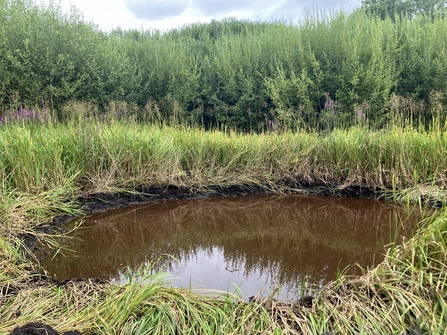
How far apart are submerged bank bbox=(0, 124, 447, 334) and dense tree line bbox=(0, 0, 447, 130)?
2103 millimetres

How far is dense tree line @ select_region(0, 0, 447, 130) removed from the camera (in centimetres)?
714

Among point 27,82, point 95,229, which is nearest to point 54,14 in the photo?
point 27,82

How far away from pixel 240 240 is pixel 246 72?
22.1ft

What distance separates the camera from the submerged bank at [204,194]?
1.65m

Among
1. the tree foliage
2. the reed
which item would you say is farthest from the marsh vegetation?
the tree foliage

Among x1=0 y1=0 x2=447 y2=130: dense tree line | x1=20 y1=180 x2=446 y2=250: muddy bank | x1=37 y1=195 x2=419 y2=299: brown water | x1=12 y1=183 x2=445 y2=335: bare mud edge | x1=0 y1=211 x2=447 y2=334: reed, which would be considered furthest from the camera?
x1=0 y1=0 x2=447 y2=130: dense tree line

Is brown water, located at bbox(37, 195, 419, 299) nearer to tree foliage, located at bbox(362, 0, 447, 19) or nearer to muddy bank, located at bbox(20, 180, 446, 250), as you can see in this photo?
muddy bank, located at bbox(20, 180, 446, 250)

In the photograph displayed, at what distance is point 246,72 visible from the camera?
29.2ft

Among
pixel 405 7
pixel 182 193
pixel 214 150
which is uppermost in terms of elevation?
pixel 405 7

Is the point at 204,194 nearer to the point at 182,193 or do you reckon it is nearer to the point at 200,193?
the point at 200,193

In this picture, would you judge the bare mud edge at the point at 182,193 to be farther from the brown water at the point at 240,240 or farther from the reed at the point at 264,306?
the reed at the point at 264,306

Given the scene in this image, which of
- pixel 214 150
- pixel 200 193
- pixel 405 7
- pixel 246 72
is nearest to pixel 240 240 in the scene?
pixel 200 193

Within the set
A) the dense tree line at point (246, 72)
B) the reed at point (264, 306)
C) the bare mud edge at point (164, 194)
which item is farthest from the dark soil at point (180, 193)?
the dense tree line at point (246, 72)

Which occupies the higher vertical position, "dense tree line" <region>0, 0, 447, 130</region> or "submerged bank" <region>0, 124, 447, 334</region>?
"dense tree line" <region>0, 0, 447, 130</region>
